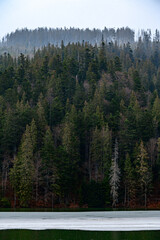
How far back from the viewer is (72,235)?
104 feet

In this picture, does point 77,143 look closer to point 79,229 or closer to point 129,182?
point 129,182

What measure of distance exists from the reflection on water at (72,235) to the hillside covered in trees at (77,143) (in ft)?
133

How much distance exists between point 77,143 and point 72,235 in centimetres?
Result: 5715

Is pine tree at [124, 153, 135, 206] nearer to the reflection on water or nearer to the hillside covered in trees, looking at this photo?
the hillside covered in trees

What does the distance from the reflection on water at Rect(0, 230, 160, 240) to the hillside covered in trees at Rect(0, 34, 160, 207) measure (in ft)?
133

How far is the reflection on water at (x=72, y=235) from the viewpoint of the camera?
2980 cm

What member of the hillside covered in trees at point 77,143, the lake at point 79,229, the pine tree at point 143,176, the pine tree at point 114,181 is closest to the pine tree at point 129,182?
the hillside covered in trees at point 77,143

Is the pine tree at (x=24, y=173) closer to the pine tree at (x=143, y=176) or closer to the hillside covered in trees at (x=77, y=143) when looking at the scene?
the hillside covered in trees at (x=77, y=143)

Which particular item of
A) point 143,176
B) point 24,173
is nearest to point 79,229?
point 24,173

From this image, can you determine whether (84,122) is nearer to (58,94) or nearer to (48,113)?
(48,113)

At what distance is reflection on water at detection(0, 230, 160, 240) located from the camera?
2980 cm

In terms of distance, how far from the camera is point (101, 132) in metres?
89.8

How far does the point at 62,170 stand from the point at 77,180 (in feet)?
28.6

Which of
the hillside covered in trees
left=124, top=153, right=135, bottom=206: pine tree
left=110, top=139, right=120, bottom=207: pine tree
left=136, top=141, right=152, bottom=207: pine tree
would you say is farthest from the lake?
left=136, top=141, right=152, bottom=207: pine tree
